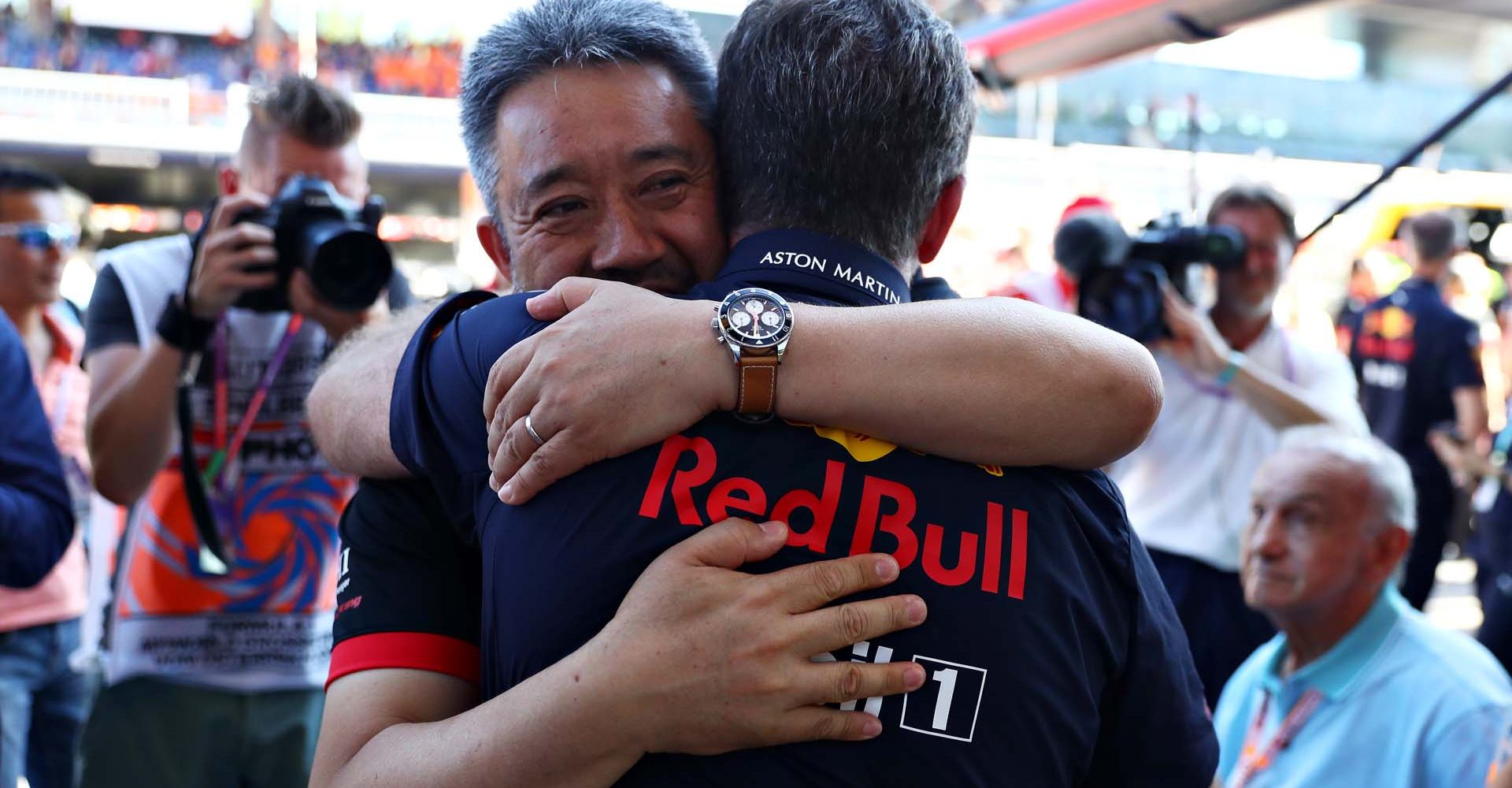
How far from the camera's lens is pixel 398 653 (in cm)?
113

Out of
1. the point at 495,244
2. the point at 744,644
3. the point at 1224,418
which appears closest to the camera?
the point at 744,644

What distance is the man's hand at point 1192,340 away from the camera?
9.95ft

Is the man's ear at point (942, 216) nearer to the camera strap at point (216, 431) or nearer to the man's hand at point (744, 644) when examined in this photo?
the man's hand at point (744, 644)

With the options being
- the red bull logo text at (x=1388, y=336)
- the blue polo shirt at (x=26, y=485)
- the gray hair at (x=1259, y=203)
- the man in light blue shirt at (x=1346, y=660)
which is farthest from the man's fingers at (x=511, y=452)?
the red bull logo text at (x=1388, y=336)

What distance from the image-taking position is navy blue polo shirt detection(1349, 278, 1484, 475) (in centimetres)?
543

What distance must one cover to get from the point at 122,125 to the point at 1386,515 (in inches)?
709

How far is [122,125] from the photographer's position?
56.6 feet

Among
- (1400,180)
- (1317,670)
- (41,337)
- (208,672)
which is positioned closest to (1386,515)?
(1317,670)

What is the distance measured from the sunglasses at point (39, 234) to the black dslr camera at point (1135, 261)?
2.56m

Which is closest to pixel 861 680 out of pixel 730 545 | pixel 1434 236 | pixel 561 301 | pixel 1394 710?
pixel 730 545

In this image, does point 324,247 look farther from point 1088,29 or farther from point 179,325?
point 1088,29

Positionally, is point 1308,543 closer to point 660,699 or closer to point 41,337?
point 660,699

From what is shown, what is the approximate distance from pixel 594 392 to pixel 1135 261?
2.38 meters

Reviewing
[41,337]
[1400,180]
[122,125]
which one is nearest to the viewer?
[41,337]
